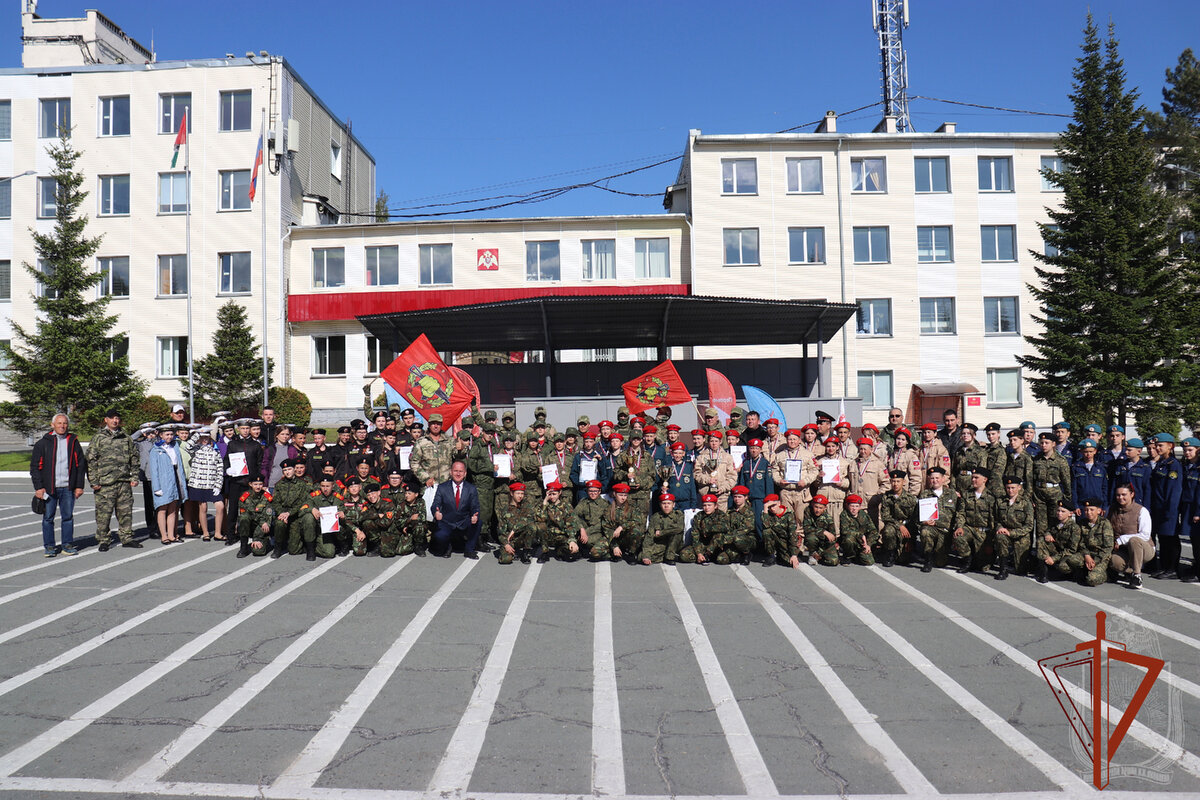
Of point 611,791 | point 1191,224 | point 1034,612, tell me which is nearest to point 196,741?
point 611,791

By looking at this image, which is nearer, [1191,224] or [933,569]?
[933,569]

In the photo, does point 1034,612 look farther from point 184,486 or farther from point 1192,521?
point 184,486

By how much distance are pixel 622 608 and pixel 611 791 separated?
377 centimetres

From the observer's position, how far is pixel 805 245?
34031 millimetres

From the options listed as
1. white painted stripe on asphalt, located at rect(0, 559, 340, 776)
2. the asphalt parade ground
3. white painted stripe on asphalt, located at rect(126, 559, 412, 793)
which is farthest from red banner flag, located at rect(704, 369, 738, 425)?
white painted stripe on asphalt, located at rect(0, 559, 340, 776)

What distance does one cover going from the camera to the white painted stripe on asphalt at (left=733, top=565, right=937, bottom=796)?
4.29 metres

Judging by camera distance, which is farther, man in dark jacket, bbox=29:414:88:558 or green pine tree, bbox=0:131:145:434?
green pine tree, bbox=0:131:145:434

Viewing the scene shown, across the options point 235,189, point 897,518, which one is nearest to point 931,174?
point 897,518

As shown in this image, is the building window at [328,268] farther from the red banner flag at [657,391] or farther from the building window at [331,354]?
the red banner flag at [657,391]

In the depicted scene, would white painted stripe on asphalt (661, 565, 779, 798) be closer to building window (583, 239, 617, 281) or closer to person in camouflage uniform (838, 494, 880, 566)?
person in camouflage uniform (838, 494, 880, 566)

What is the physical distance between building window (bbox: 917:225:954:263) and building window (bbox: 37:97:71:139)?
38.1 metres

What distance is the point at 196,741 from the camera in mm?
4750

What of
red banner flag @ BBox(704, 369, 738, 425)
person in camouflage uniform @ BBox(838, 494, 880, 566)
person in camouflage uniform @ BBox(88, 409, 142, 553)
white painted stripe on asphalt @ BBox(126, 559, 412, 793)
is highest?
red banner flag @ BBox(704, 369, 738, 425)

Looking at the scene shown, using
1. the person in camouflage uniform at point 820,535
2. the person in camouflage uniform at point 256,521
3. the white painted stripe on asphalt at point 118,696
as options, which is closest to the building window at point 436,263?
the person in camouflage uniform at point 256,521
